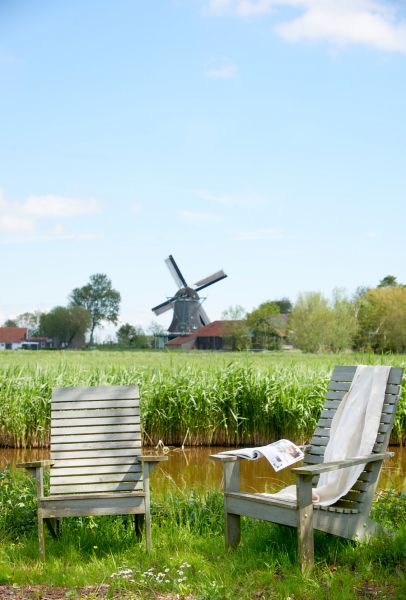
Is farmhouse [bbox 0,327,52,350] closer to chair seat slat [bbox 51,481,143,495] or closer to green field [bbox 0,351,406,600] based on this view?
green field [bbox 0,351,406,600]

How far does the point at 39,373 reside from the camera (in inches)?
451

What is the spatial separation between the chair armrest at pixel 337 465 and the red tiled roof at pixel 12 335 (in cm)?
8637

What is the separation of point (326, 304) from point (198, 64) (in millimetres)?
46260

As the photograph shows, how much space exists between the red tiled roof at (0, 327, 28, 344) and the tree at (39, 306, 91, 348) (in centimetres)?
587

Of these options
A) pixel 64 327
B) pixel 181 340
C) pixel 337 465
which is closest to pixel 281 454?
pixel 337 465

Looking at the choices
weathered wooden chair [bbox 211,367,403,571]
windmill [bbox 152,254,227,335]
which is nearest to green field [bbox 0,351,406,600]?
weathered wooden chair [bbox 211,367,403,571]

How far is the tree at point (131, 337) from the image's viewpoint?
72.1 meters


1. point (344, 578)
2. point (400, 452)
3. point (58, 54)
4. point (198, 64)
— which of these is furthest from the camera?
point (58, 54)

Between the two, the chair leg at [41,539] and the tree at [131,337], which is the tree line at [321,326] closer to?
the tree at [131,337]

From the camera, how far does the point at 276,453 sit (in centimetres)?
491

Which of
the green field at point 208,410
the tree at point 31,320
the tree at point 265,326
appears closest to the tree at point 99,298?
the tree at point 31,320

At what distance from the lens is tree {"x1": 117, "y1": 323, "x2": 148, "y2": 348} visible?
72125 mm

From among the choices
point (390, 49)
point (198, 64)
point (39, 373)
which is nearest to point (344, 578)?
point (39, 373)

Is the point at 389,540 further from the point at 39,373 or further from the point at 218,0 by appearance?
the point at 39,373
